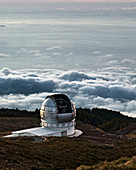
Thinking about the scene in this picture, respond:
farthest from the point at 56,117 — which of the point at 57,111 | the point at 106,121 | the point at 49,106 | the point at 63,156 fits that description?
the point at 106,121

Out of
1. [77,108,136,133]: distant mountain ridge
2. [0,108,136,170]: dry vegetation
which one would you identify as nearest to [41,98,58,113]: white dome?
[0,108,136,170]: dry vegetation

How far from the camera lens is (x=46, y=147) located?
38.5 m

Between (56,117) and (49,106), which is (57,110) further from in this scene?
(49,106)

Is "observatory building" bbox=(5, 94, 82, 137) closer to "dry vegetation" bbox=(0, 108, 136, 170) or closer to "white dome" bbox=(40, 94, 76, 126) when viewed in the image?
"white dome" bbox=(40, 94, 76, 126)

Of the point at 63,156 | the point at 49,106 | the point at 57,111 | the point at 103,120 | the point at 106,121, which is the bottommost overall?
the point at 63,156

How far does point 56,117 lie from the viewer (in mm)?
53125

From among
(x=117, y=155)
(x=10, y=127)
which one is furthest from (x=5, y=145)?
(x=10, y=127)

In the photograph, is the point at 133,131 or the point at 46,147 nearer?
the point at 46,147

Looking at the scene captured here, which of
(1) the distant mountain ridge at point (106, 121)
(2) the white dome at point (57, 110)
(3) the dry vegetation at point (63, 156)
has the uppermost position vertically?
(2) the white dome at point (57, 110)

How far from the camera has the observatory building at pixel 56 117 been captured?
173ft

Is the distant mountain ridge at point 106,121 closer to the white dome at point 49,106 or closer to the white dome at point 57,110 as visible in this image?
the white dome at point 57,110

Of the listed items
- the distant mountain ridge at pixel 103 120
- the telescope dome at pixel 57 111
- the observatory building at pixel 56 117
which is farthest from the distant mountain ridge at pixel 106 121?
the telescope dome at pixel 57 111

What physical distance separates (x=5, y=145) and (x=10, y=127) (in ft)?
116

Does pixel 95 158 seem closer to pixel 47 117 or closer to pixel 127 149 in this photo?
pixel 127 149
